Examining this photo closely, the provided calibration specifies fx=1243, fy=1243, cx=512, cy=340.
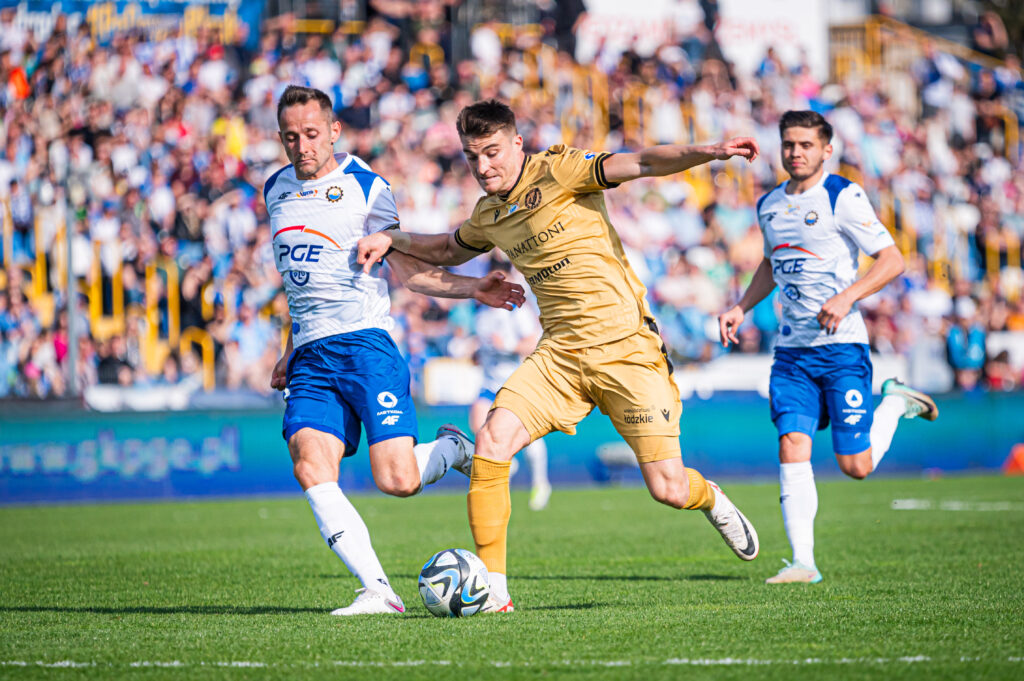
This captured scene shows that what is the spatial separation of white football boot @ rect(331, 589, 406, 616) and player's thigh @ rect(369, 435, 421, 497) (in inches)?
20.4

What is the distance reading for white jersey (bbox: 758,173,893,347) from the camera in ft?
25.6

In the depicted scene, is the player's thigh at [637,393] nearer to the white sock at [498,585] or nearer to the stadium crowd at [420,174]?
the white sock at [498,585]

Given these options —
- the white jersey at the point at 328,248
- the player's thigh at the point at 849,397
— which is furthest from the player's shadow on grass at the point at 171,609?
the player's thigh at the point at 849,397

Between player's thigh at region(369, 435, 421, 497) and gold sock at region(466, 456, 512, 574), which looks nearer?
gold sock at region(466, 456, 512, 574)

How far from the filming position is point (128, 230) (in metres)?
17.9

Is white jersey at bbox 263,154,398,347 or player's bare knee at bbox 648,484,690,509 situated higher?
white jersey at bbox 263,154,398,347

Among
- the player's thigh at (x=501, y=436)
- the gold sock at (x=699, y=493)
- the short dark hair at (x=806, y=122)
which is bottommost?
the gold sock at (x=699, y=493)

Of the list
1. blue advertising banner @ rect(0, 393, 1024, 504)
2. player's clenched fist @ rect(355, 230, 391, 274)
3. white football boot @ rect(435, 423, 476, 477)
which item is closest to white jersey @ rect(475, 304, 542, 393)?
blue advertising banner @ rect(0, 393, 1024, 504)

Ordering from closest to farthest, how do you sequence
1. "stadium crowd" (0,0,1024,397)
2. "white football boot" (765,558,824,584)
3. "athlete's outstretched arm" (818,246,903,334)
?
1. "athlete's outstretched arm" (818,246,903,334)
2. "white football boot" (765,558,824,584)
3. "stadium crowd" (0,0,1024,397)

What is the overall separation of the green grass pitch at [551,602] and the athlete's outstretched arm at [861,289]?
1542 mm

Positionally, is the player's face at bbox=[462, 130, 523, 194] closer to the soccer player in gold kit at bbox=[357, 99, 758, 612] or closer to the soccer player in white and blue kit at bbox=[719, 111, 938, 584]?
the soccer player in gold kit at bbox=[357, 99, 758, 612]

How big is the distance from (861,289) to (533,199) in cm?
224

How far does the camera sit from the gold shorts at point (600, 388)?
20.9 ft

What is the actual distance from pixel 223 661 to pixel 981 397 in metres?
15.7
